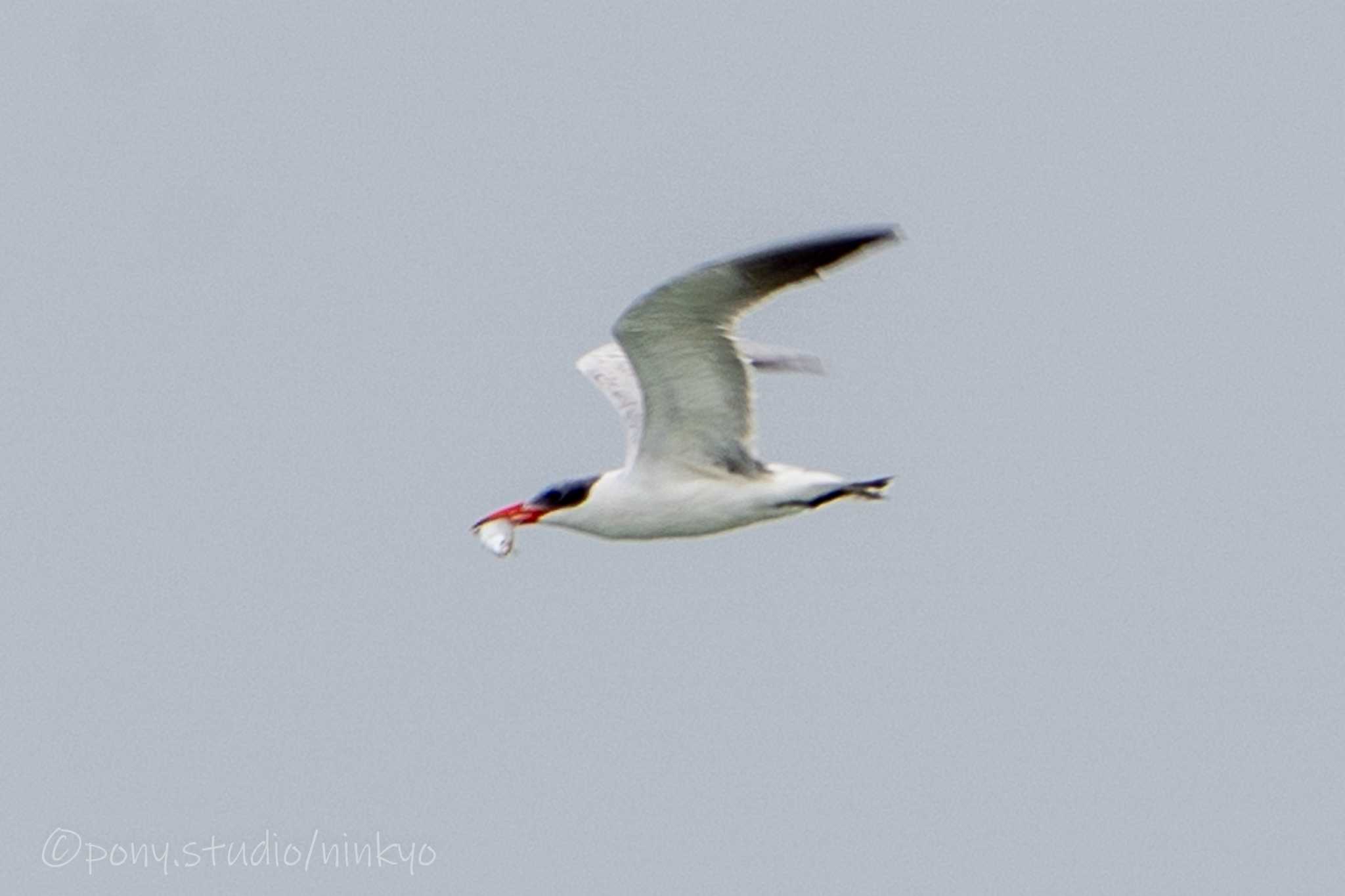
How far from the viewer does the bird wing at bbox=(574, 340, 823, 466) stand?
46.0 ft

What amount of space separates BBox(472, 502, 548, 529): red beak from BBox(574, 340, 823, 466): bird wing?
585mm

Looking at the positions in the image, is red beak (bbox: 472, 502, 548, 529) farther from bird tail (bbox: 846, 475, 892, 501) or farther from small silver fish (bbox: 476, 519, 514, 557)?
bird tail (bbox: 846, 475, 892, 501)

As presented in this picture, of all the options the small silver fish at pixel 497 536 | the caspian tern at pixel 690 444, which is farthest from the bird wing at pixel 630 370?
the small silver fish at pixel 497 536

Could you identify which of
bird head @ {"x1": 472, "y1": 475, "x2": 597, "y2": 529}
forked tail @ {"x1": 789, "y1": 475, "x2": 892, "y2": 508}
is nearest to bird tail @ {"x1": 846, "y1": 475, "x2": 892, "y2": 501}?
forked tail @ {"x1": 789, "y1": 475, "x2": 892, "y2": 508}

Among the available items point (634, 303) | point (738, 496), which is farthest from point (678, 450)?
point (634, 303)

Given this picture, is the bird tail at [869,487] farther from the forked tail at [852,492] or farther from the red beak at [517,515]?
the red beak at [517,515]

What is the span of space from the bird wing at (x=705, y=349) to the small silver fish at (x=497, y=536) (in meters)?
0.87

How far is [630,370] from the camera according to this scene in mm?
14688

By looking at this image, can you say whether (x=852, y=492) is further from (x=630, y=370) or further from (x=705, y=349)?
(x=630, y=370)

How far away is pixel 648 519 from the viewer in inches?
521

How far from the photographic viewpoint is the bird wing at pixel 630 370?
1402cm

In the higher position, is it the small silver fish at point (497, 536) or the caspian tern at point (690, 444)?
the caspian tern at point (690, 444)

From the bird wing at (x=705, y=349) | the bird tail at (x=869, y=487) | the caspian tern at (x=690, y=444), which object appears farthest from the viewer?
the bird tail at (x=869, y=487)

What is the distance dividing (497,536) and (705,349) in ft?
6.35
